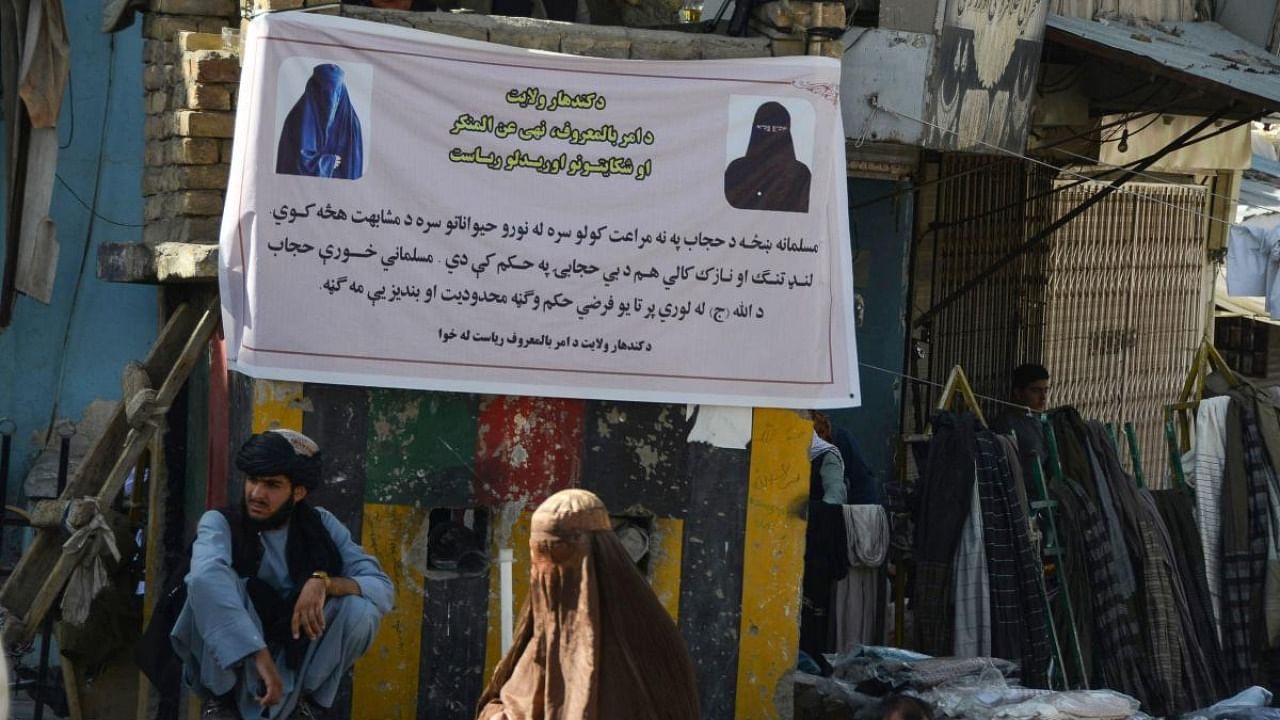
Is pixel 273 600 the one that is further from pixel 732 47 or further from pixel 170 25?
pixel 170 25

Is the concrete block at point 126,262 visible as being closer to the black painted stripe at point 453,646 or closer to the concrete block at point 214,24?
the concrete block at point 214,24

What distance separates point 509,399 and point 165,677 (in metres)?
1.44

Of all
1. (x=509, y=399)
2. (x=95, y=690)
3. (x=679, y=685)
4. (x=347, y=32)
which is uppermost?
(x=347, y=32)

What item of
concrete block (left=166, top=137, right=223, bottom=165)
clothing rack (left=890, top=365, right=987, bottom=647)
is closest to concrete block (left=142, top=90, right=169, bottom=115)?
concrete block (left=166, top=137, right=223, bottom=165)

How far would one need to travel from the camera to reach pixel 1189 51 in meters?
9.46

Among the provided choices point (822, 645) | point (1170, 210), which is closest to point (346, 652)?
point (822, 645)

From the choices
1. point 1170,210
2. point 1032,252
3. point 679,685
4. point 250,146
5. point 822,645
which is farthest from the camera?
point 1170,210

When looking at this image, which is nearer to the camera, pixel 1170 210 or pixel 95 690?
pixel 95 690

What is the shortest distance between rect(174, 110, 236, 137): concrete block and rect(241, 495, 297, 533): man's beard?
5.72ft

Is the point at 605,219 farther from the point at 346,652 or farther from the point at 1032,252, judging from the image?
the point at 1032,252

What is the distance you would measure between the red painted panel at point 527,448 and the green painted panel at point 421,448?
48mm

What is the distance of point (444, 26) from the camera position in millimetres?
6098

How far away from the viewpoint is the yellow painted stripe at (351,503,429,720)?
615cm

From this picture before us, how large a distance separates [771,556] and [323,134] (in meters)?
2.07
